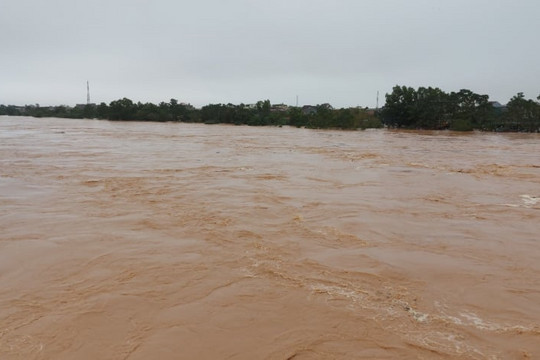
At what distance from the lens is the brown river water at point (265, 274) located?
2564 mm

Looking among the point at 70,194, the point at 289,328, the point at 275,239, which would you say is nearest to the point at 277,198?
the point at 275,239

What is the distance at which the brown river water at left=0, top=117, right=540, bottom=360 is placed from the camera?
8.41 feet

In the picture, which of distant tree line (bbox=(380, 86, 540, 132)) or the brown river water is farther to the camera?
distant tree line (bbox=(380, 86, 540, 132))

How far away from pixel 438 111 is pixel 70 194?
136ft

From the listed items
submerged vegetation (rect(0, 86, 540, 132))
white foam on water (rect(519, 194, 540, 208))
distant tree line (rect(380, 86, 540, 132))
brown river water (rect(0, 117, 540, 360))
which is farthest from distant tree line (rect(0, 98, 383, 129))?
brown river water (rect(0, 117, 540, 360))

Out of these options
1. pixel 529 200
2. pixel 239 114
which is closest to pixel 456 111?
pixel 239 114

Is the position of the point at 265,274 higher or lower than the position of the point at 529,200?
lower

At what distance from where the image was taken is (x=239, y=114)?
2169 inches

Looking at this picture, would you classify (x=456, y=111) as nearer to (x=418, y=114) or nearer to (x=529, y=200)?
(x=418, y=114)

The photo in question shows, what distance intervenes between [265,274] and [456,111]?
142 feet

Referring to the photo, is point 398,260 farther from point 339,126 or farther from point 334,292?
point 339,126

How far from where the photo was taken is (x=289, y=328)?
2.73m

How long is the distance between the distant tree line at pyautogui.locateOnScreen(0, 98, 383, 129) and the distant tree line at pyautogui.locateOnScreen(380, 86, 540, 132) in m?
3.83

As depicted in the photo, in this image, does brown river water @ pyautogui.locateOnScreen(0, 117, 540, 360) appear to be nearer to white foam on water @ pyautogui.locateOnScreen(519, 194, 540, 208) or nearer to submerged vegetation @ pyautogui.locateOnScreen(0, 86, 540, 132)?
white foam on water @ pyautogui.locateOnScreen(519, 194, 540, 208)
